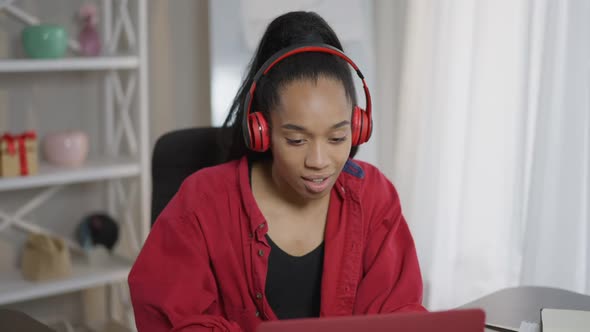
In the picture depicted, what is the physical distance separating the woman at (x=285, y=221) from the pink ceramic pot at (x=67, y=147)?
1.22 m

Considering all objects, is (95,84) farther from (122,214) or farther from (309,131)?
(309,131)

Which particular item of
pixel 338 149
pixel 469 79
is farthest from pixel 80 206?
pixel 338 149

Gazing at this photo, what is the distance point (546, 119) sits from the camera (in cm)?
246

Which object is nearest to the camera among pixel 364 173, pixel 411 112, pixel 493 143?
pixel 364 173

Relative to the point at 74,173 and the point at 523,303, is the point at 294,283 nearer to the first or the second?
the point at 523,303

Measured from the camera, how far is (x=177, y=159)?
1.61 metres

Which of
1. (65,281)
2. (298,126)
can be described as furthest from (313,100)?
(65,281)

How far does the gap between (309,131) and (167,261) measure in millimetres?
307

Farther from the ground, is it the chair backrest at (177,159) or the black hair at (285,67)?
the black hair at (285,67)

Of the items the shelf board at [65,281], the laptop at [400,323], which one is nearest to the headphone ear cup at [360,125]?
the laptop at [400,323]

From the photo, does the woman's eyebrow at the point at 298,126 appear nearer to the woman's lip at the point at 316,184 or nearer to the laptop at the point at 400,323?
the woman's lip at the point at 316,184

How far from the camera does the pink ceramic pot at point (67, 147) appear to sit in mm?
2559

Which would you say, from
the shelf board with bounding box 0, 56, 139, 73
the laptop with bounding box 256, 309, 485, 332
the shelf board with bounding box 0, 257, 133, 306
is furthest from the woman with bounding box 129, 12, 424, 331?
the shelf board with bounding box 0, 257, 133, 306

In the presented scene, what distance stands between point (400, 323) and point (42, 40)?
6.04ft
